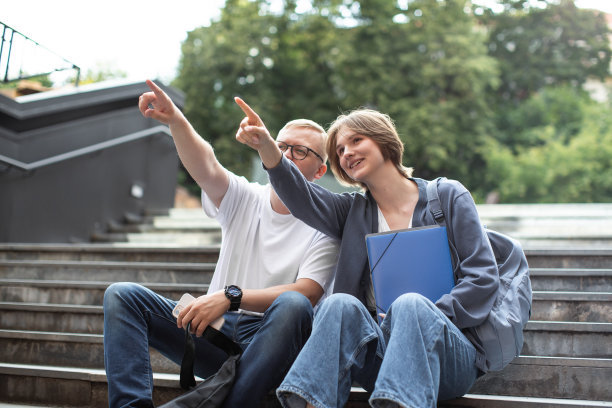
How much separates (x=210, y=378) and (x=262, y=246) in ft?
2.04

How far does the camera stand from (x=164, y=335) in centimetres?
227

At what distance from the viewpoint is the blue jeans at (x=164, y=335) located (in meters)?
2.02

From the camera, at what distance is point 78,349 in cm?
296

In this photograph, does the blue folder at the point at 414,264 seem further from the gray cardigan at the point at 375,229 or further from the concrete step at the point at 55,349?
the concrete step at the point at 55,349

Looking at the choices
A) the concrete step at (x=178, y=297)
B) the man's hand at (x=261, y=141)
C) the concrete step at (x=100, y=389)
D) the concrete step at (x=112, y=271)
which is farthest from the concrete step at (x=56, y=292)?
the man's hand at (x=261, y=141)

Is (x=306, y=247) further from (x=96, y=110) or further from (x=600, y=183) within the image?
(x=600, y=183)

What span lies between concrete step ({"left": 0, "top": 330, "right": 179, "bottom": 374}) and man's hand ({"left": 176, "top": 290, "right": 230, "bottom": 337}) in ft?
2.68

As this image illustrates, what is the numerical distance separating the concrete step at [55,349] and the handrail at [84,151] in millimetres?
2225

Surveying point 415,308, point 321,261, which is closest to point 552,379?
point 415,308

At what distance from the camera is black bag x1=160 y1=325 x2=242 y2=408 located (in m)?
1.98

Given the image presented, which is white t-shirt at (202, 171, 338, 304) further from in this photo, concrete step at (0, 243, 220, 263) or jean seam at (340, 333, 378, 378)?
concrete step at (0, 243, 220, 263)

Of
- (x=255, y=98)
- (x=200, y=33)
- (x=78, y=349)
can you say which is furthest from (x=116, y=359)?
(x=200, y=33)

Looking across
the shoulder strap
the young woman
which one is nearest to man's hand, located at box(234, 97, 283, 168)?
the young woman

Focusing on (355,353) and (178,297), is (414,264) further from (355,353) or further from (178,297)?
(178,297)
